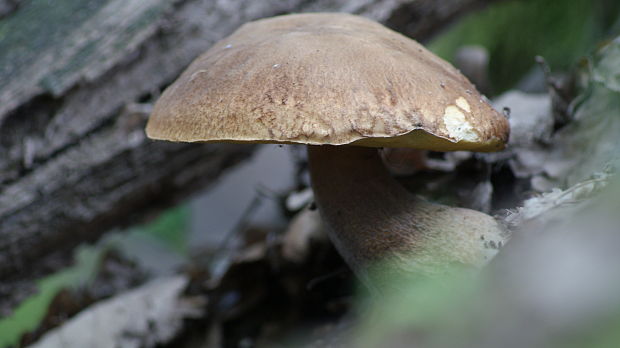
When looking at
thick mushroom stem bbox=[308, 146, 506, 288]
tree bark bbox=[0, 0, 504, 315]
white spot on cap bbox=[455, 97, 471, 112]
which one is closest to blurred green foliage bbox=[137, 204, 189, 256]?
tree bark bbox=[0, 0, 504, 315]

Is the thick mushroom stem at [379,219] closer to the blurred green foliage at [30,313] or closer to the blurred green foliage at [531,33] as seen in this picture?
the blurred green foliage at [30,313]

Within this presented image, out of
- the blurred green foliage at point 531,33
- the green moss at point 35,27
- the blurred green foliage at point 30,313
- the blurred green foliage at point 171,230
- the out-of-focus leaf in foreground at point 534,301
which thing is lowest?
the blurred green foliage at point 171,230

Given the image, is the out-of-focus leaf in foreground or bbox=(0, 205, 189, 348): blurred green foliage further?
bbox=(0, 205, 189, 348): blurred green foliage

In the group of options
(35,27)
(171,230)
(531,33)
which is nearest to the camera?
(35,27)

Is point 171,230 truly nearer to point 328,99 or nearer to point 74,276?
A: point 74,276

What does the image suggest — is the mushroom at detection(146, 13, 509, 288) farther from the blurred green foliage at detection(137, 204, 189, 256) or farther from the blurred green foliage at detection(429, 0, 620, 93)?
the blurred green foliage at detection(137, 204, 189, 256)

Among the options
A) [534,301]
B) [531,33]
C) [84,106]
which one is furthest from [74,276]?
[531,33]

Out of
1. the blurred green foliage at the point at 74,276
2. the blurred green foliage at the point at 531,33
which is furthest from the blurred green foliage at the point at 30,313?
the blurred green foliage at the point at 531,33
